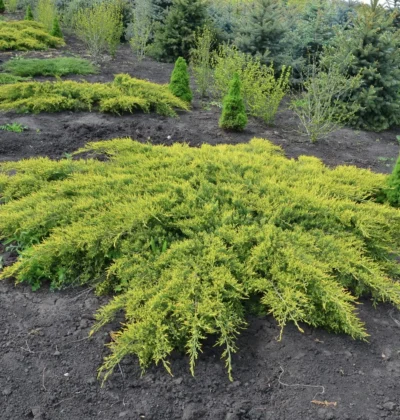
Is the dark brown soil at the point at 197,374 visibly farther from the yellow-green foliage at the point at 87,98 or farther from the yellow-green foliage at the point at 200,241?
the yellow-green foliage at the point at 87,98

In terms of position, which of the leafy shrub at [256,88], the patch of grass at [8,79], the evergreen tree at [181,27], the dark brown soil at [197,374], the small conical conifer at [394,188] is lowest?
the dark brown soil at [197,374]

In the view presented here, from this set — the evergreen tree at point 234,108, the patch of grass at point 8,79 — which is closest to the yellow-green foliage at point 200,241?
the evergreen tree at point 234,108

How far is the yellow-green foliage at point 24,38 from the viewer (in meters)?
12.2

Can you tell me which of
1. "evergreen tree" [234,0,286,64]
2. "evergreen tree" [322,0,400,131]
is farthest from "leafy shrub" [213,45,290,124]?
"evergreen tree" [234,0,286,64]

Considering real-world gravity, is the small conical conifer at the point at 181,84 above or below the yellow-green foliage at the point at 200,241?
above

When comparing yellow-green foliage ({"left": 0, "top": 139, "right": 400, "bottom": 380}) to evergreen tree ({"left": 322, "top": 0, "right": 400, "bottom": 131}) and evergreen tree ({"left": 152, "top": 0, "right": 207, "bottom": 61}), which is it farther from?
evergreen tree ({"left": 152, "top": 0, "right": 207, "bottom": 61})

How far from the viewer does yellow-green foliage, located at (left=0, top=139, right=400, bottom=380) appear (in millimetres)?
2619

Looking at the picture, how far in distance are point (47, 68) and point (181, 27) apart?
4047 mm

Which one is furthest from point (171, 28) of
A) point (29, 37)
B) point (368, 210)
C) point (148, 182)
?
point (368, 210)

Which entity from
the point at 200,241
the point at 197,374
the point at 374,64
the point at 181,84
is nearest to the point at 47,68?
the point at 181,84

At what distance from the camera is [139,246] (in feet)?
10.4

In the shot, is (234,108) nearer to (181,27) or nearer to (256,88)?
(256,88)

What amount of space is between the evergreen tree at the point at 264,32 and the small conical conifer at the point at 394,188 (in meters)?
5.75

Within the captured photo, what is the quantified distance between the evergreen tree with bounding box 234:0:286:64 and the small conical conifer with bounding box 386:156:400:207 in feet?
18.9
